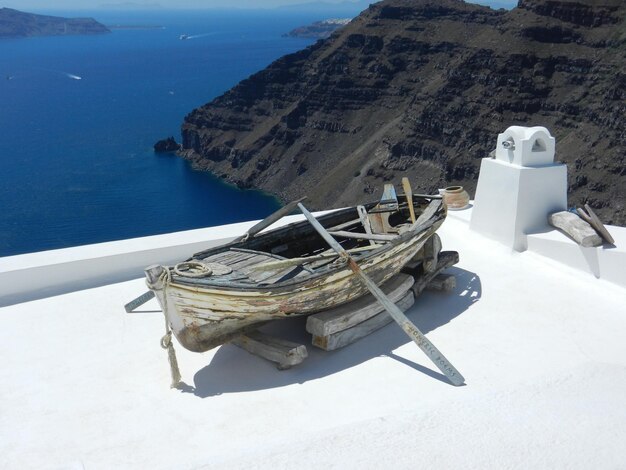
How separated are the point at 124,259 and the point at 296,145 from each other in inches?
2895

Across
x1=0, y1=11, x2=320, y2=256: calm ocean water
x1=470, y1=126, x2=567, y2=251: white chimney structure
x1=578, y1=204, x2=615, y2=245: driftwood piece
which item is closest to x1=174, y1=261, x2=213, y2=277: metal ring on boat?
x1=470, y1=126, x2=567, y2=251: white chimney structure

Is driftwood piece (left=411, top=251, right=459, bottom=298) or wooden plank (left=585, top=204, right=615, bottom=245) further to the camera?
wooden plank (left=585, top=204, right=615, bottom=245)

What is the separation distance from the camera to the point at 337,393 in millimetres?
5449

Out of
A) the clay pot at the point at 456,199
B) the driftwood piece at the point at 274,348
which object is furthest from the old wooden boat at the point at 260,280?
the clay pot at the point at 456,199

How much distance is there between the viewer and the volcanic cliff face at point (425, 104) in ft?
193

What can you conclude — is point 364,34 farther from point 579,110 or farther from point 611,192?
point 611,192

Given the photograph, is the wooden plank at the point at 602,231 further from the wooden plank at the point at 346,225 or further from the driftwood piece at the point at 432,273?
the wooden plank at the point at 346,225

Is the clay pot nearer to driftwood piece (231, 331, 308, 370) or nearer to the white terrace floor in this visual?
the white terrace floor

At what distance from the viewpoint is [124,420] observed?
5.16m

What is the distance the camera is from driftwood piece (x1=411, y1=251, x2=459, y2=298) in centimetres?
713

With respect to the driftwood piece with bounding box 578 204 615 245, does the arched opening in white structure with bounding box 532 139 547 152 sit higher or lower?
higher

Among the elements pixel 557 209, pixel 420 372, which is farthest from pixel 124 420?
pixel 557 209

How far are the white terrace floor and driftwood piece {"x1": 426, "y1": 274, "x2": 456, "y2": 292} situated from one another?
11 cm

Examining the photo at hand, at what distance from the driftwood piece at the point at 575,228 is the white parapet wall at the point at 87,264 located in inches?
161
